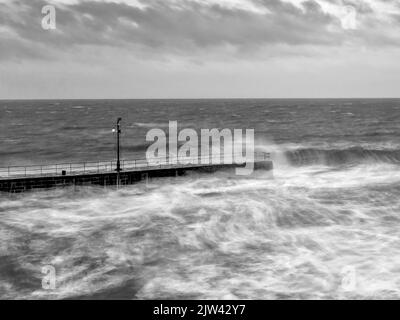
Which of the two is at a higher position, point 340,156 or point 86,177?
point 340,156

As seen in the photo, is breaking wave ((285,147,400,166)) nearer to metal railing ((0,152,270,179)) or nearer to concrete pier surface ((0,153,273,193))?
metal railing ((0,152,270,179))

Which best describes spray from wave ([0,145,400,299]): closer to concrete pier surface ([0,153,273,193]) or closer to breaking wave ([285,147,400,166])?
concrete pier surface ([0,153,273,193])

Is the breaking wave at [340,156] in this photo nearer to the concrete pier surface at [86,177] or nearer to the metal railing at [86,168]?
the metal railing at [86,168]

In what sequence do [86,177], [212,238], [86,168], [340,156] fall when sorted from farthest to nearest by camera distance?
[340,156]
[86,168]
[86,177]
[212,238]

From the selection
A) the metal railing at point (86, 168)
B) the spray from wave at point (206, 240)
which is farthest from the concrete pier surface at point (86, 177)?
the spray from wave at point (206, 240)

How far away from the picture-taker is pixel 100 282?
22.6 metres

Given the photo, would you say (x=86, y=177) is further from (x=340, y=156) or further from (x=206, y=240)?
(x=340, y=156)

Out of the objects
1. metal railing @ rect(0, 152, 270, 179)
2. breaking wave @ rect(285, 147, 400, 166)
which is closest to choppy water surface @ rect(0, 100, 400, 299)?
metal railing @ rect(0, 152, 270, 179)

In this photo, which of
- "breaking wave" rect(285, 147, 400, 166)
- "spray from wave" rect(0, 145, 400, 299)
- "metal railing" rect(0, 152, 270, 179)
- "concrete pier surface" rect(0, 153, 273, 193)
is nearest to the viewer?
"spray from wave" rect(0, 145, 400, 299)

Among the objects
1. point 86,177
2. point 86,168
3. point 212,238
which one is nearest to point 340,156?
point 86,168

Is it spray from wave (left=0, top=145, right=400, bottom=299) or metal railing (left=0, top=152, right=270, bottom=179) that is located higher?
metal railing (left=0, top=152, right=270, bottom=179)

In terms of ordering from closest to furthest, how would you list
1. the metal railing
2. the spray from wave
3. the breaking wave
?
1. the spray from wave
2. the metal railing
3. the breaking wave

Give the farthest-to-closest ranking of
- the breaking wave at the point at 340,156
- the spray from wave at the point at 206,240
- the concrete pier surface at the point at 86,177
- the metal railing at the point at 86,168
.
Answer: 1. the breaking wave at the point at 340,156
2. the metal railing at the point at 86,168
3. the concrete pier surface at the point at 86,177
4. the spray from wave at the point at 206,240

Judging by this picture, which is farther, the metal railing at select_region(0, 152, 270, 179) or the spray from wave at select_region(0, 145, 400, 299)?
the metal railing at select_region(0, 152, 270, 179)
